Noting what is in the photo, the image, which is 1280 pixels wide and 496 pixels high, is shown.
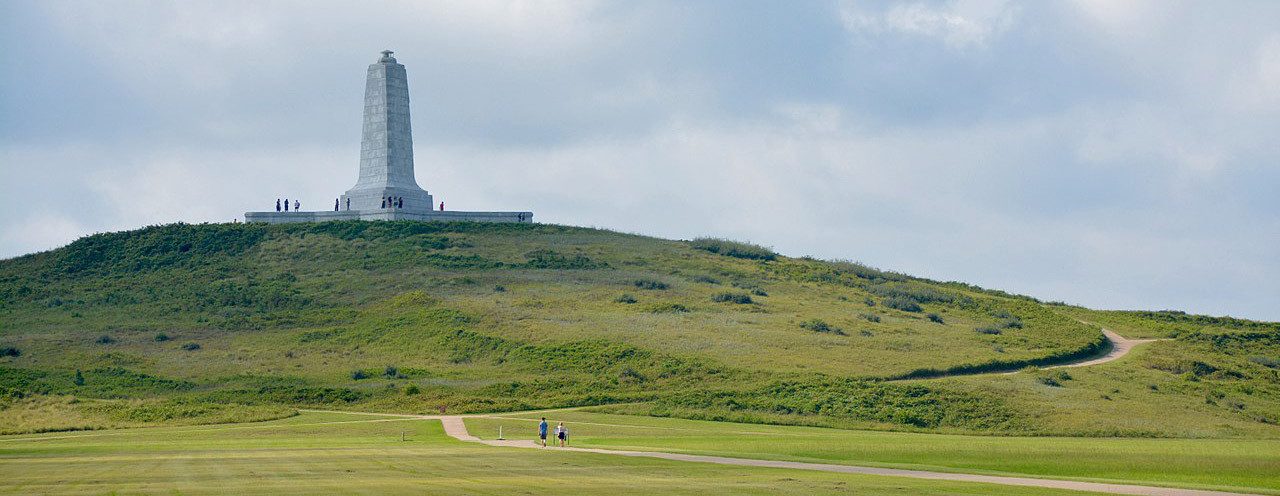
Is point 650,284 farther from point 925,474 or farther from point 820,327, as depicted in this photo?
point 925,474

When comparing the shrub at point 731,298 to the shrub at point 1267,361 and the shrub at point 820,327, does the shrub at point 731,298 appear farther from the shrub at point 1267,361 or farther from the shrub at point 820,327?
the shrub at point 1267,361

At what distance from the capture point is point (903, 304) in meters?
91.1

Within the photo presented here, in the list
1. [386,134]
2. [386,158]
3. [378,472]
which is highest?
[386,134]

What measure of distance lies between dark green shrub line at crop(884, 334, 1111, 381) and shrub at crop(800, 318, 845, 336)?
977 centimetres

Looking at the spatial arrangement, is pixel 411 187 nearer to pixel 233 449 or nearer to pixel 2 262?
pixel 2 262

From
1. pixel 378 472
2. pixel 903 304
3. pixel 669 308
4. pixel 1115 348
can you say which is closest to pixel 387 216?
pixel 669 308

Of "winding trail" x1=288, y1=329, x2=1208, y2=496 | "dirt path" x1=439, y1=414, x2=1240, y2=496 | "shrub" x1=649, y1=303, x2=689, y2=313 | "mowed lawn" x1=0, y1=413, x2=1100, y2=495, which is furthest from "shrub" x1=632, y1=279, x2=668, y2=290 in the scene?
"dirt path" x1=439, y1=414, x2=1240, y2=496

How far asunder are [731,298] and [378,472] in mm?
56133

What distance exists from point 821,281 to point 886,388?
39.5 m

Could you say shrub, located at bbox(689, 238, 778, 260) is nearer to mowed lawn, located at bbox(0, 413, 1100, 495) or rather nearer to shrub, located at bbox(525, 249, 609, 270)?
shrub, located at bbox(525, 249, 609, 270)

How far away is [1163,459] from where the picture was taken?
3897 cm

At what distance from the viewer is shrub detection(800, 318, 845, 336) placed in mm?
77812

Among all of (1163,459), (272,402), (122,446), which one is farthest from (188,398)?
(1163,459)

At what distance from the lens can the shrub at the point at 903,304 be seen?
297 feet
